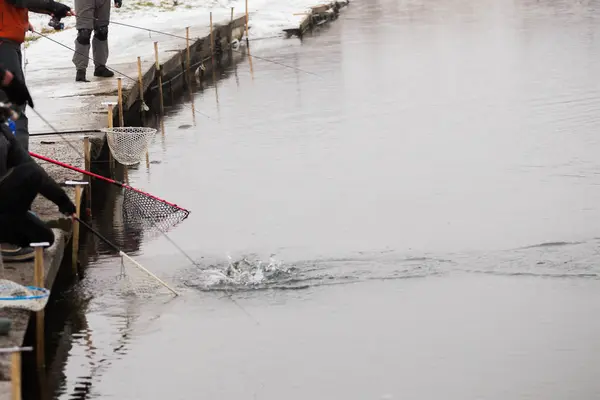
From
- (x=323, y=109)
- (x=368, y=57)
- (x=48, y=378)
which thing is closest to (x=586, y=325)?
(x=48, y=378)

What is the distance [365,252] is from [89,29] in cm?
740

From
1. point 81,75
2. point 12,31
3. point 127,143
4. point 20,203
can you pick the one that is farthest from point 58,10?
point 81,75

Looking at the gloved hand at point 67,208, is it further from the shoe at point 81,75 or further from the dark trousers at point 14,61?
the shoe at point 81,75

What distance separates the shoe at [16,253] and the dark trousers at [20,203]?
0.89 ft

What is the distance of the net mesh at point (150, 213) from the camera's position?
10.7m

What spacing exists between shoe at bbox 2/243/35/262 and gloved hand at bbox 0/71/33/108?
1.01 meters

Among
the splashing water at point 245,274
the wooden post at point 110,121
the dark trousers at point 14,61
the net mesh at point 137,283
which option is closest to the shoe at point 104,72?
the wooden post at point 110,121

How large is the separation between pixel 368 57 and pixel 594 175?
969cm

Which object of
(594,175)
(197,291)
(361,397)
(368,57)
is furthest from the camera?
(368,57)

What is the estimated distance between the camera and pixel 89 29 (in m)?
→ 15.6

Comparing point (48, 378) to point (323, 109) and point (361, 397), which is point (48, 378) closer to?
point (361, 397)

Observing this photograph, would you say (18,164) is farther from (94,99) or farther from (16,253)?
(94,99)

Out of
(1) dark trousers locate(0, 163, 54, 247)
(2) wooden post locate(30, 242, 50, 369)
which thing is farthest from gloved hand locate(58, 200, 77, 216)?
(2) wooden post locate(30, 242, 50, 369)

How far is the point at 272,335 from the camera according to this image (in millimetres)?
7922
